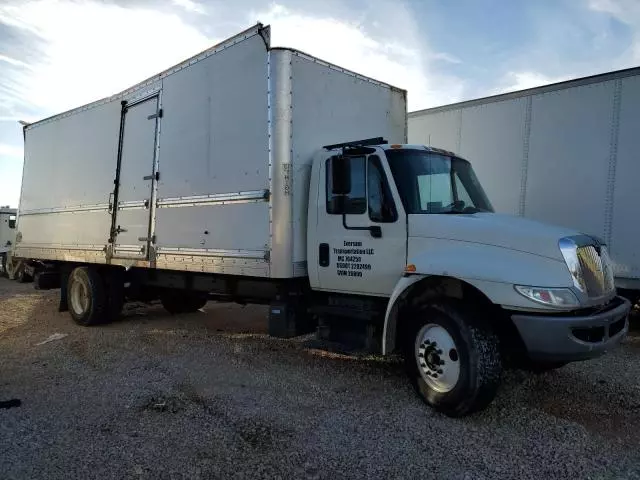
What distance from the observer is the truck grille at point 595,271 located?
4.21m

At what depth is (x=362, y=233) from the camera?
204 inches

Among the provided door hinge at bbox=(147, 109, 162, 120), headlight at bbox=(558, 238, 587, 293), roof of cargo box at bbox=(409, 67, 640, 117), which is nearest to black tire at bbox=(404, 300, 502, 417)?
headlight at bbox=(558, 238, 587, 293)

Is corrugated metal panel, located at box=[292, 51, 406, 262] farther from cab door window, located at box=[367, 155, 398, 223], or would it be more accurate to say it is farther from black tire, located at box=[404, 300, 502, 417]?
black tire, located at box=[404, 300, 502, 417]

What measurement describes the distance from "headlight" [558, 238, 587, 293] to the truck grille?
0.07 metres

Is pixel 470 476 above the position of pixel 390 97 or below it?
below

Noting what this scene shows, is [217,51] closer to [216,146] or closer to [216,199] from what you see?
[216,146]

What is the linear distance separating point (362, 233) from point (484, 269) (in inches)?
53.9

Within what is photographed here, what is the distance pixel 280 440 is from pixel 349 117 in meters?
3.90

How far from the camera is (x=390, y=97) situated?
687 cm

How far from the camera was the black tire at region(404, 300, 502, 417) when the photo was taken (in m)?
4.22

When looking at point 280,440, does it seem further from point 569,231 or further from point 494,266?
point 569,231

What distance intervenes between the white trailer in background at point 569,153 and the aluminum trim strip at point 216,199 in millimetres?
4468

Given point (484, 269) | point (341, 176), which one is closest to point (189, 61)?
point (341, 176)

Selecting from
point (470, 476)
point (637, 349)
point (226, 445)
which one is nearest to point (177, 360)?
point (226, 445)
